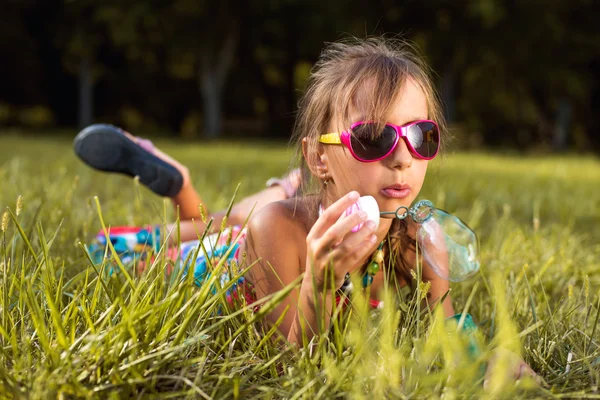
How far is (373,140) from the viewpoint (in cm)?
172

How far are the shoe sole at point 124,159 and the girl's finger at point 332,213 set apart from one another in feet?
5.21

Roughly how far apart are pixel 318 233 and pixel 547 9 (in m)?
19.8

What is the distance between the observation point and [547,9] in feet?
63.4

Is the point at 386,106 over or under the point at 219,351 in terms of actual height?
over

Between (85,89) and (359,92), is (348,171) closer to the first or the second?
(359,92)

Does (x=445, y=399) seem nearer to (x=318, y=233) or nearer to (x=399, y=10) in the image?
(x=318, y=233)

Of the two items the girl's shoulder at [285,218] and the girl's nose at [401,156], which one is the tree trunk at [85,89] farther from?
the girl's nose at [401,156]

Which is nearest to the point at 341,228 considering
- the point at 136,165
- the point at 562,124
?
the point at 136,165

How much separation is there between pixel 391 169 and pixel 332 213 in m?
0.29

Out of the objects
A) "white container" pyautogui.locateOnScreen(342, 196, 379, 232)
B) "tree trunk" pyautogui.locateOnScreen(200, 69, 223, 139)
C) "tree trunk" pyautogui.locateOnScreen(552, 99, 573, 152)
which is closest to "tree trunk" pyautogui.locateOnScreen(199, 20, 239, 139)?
"tree trunk" pyautogui.locateOnScreen(200, 69, 223, 139)

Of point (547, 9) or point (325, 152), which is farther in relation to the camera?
point (547, 9)

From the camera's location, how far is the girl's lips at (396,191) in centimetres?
175

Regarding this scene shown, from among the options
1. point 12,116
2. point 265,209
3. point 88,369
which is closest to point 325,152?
point 265,209

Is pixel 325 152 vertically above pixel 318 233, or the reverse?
pixel 325 152
